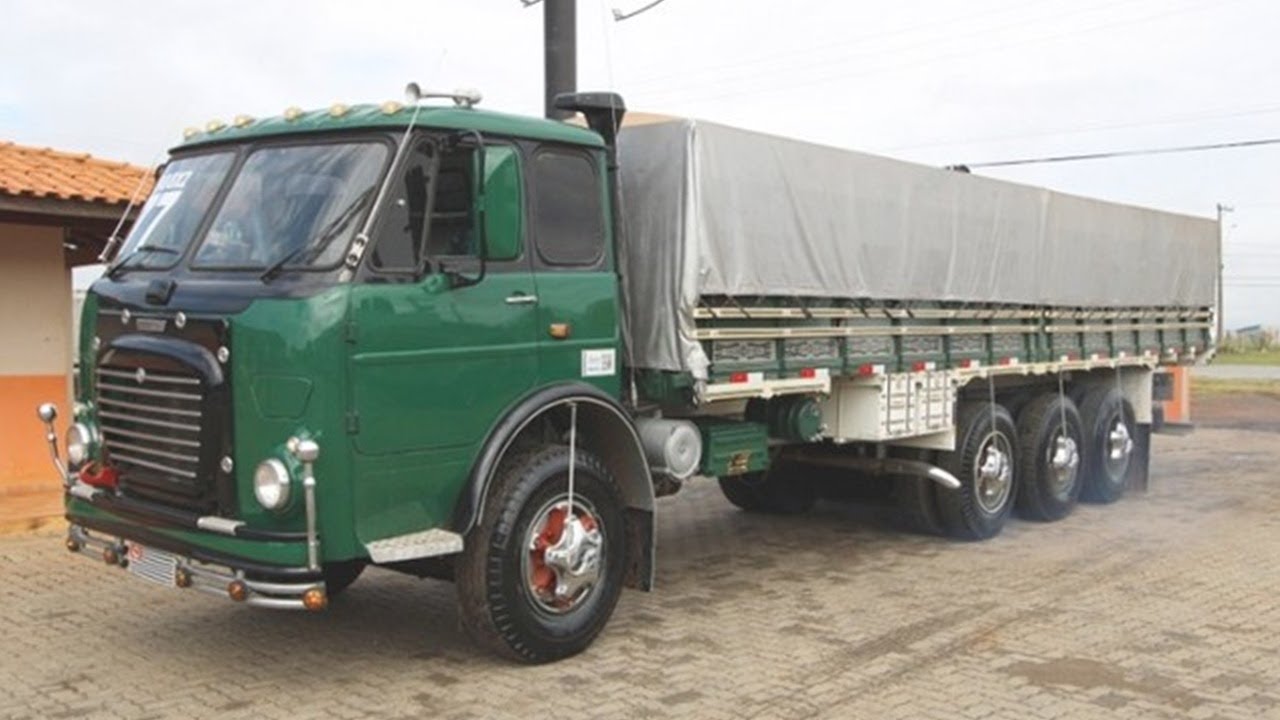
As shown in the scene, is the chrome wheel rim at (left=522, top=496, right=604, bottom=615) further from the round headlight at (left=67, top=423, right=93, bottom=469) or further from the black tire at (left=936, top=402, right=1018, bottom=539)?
the black tire at (left=936, top=402, right=1018, bottom=539)

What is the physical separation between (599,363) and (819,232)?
1.95m

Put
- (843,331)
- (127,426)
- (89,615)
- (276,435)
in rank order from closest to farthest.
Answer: (276,435)
(127,426)
(89,615)
(843,331)

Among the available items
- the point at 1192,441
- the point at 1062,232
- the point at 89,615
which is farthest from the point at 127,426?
the point at 1192,441

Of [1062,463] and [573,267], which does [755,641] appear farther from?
[1062,463]

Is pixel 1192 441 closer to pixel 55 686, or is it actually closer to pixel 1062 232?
pixel 1062 232

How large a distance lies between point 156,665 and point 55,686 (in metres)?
0.48

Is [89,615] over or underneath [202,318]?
underneath

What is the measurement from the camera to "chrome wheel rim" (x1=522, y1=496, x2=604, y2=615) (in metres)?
6.05

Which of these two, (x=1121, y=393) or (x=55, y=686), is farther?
(x=1121, y=393)

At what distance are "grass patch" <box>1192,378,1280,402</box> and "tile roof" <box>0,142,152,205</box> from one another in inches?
946

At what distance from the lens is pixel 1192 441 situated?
1806cm

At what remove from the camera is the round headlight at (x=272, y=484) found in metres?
5.16

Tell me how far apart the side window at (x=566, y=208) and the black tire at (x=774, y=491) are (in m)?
4.13

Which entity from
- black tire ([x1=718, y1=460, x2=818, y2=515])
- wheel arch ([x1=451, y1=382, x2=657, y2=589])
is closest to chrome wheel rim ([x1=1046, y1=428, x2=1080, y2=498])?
black tire ([x1=718, y1=460, x2=818, y2=515])
